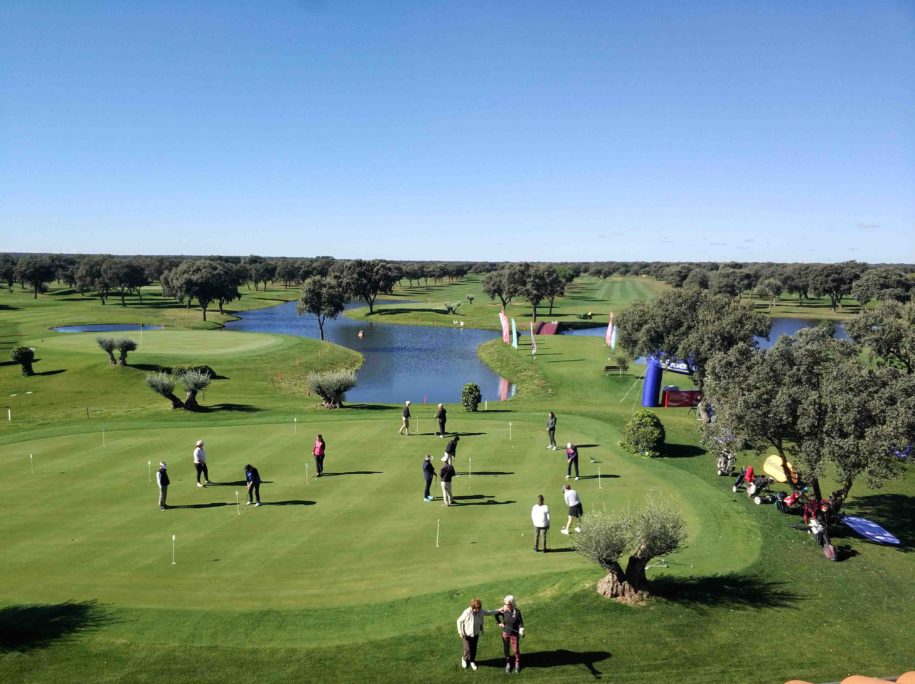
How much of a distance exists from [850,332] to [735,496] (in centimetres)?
3292

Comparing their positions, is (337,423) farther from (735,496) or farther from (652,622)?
(652,622)

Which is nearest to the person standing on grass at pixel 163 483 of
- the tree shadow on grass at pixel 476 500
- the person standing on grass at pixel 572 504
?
the tree shadow on grass at pixel 476 500

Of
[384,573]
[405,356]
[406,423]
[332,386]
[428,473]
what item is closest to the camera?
[384,573]

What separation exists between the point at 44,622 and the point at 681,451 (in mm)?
26149

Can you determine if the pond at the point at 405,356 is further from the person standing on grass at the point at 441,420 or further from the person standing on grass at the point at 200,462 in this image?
the person standing on grass at the point at 200,462

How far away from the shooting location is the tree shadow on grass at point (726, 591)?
1557 cm

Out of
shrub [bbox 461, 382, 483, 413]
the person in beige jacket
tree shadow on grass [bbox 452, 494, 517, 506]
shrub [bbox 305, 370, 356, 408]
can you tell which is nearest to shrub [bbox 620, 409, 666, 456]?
tree shadow on grass [bbox 452, 494, 517, 506]

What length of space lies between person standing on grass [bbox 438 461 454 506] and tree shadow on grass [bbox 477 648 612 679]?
8147mm

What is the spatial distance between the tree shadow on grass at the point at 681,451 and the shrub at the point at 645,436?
610 millimetres

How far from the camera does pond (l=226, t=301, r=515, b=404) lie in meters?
59.0

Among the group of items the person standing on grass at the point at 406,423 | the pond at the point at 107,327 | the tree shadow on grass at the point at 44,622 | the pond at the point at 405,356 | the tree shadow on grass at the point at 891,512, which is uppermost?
the person standing on grass at the point at 406,423

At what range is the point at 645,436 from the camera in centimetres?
2902

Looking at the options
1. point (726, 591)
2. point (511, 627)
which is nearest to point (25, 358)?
point (511, 627)

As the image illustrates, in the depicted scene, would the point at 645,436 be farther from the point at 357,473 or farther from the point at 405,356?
the point at 405,356
